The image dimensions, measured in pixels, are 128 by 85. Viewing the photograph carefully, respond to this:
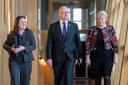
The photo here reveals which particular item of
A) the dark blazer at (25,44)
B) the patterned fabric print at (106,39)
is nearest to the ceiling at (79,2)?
the dark blazer at (25,44)

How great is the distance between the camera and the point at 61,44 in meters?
6.34

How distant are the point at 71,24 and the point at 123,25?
5.90 ft

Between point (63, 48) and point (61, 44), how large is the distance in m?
0.08

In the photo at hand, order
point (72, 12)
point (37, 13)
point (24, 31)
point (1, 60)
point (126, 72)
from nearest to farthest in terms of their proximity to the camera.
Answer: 1. point (24, 31)
2. point (126, 72)
3. point (1, 60)
4. point (37, 13)
5. point (72, 12)

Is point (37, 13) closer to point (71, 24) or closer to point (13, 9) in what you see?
point (13, 9)

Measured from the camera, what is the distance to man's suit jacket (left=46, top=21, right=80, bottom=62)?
20.7 feet

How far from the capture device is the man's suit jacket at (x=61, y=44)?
6.32 m

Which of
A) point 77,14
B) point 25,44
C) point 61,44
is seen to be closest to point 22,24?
point 25,44

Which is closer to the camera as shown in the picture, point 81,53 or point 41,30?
point 81,53

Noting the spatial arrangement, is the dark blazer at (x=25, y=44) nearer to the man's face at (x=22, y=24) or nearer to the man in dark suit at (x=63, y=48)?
the man's face at (x=22, y=24)

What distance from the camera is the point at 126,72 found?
7.39 m

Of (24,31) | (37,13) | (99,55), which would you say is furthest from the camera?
(37,13)

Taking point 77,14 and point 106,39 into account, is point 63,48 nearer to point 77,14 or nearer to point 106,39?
point 106,39

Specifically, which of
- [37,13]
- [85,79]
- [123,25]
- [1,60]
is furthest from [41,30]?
[123,25]
